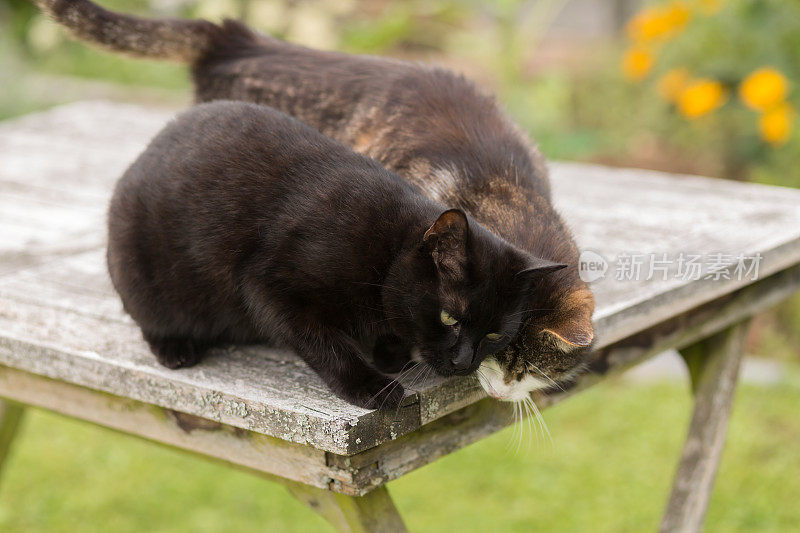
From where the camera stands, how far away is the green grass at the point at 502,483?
3.36m

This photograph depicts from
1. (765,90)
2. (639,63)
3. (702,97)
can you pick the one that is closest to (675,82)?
(639,63)

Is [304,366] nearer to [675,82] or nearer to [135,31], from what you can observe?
[135,31]

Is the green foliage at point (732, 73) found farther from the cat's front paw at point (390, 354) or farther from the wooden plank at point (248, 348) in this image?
A: the cat's front paw at point (390, 354)

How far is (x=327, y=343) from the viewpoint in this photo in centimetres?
164

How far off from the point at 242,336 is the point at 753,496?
237cm

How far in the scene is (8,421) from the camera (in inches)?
113

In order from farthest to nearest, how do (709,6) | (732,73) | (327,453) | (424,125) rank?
(709,6) < (732,73) < (424,125) < (327,453)

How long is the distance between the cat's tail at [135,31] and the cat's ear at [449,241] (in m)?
1.26

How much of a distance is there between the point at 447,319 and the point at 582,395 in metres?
2.78

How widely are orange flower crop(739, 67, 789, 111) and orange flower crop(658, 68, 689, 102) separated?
0.55m

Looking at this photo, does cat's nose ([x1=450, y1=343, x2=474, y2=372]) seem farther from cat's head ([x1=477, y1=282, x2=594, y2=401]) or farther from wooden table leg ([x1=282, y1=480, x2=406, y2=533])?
wooden table leg ([x1=282, y1=480, x2=406, y2=533])

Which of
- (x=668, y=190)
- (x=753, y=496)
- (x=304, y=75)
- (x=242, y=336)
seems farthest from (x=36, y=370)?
(x=753, y=496)

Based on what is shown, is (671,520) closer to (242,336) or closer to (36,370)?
(242,336)

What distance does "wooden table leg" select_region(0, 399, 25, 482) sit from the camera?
2.86m
